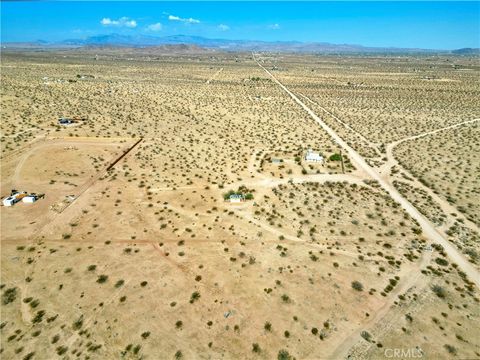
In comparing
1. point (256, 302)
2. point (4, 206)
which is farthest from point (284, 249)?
point (4, 206)

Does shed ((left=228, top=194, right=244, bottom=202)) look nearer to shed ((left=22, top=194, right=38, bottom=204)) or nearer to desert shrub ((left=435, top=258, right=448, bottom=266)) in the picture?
desert shrub ((left=435, top=258, right=448, bottom=266))

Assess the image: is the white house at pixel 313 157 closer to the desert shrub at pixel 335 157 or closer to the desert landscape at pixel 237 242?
the desert landscape at pixel 237 242

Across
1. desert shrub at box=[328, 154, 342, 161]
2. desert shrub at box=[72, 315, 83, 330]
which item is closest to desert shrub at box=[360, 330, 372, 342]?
desert shrub at box=[72, 315, 83, 330]

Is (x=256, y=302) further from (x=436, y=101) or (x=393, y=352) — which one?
(x=436, y=101)

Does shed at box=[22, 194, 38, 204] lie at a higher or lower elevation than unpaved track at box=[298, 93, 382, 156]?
lower

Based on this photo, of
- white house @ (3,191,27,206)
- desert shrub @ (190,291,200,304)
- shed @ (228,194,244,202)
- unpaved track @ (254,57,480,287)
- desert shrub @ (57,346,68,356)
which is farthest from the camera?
shed @ (228,194,244,202)

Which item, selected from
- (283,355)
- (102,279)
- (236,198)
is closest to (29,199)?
(102,279)

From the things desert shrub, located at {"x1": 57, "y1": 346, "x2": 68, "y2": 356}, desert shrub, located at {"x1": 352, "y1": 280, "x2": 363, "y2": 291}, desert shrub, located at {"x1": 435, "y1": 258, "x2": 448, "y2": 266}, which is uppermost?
desert shrub, located at {"x1": 435, "y1": 258, "x2": 448, "y2": 266}

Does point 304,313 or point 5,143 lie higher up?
point 5,143
